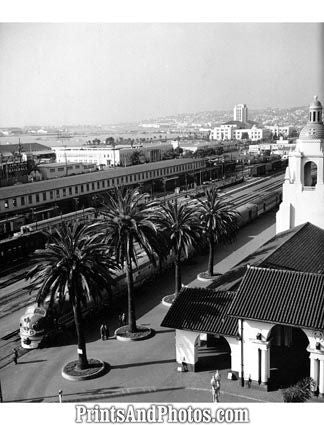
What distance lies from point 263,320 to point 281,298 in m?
1.70

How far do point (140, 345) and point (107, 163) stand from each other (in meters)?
112

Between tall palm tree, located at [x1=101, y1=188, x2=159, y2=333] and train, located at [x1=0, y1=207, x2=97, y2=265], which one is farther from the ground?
tall palm tree, located at [x1=101, y1=188, x2=159, y2=333]

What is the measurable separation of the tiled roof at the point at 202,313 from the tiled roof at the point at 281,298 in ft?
5.35

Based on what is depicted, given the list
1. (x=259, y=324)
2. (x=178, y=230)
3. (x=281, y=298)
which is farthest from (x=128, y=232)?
(x=281, y=298)

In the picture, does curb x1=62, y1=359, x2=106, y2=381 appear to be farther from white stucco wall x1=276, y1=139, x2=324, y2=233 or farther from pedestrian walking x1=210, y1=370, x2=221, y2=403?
white stucco wall x1=276, y1=139, x2=324, y2=233

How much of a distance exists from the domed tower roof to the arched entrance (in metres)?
18.2

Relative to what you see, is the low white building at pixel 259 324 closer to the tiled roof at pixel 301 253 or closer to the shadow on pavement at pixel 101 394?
the tiled roof at pixel 301 253

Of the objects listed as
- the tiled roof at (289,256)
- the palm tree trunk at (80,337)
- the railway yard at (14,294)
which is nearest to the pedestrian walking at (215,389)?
the tiled roof at (289,256)

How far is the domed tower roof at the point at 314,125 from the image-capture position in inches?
1558

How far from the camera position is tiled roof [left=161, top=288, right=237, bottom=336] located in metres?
27.0

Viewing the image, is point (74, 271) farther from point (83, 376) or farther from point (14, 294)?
point (14, 294)

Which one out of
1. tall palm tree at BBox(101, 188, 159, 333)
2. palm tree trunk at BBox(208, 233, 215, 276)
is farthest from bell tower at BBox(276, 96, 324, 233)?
tall palm tree at BBox(101, 188, 159, 333)

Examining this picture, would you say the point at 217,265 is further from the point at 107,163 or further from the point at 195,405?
the point at 107,163

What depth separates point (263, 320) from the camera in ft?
Result: 81.4
